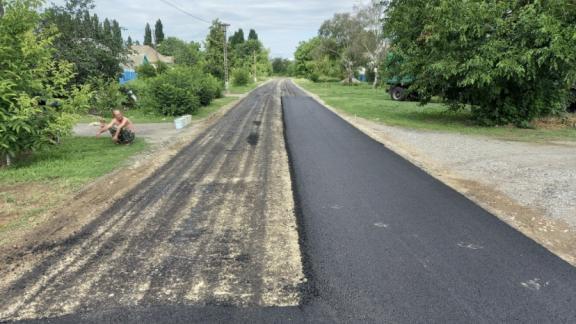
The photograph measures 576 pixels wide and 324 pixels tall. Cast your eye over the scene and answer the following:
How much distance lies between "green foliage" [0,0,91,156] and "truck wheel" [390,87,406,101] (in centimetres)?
2194

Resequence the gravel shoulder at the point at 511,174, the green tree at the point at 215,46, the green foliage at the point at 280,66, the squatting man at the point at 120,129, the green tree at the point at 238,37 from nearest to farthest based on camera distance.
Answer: the gravel shoulder at the point at 511,174, the squatting man at the point at 120,129, the green tree at the point at 215,46, the green tree at the point at 238,37, the green foliage at the point at 280,66

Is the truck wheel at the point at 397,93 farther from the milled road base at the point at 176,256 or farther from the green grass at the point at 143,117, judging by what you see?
the milled road base at the point at 176,256

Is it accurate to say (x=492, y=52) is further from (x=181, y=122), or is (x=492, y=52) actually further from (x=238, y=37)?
(x=238, y=37)

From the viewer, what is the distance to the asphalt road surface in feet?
11.3

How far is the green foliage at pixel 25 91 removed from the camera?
817 cm

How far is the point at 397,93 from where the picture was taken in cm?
2778

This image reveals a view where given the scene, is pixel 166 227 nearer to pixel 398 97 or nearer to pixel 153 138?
pixel 153 138

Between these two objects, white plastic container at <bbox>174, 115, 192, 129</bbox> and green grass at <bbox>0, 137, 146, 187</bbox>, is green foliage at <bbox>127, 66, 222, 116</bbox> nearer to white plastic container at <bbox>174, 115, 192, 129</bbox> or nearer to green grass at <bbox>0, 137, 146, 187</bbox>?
white plastic container at <bbox>174, 115, 192, 129</bbox>

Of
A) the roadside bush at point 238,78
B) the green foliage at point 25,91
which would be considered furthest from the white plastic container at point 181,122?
the roadside bush at point 238,78

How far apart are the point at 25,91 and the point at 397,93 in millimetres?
23356

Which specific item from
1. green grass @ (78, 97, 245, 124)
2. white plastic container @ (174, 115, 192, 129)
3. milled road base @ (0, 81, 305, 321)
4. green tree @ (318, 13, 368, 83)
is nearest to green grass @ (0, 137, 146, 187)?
milled road base @ (0, 81, 305, 321)

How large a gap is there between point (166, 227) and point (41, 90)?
19.5 ft

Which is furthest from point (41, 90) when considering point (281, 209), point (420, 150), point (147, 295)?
point (420, 150)

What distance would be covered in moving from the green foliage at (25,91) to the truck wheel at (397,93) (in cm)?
2194
